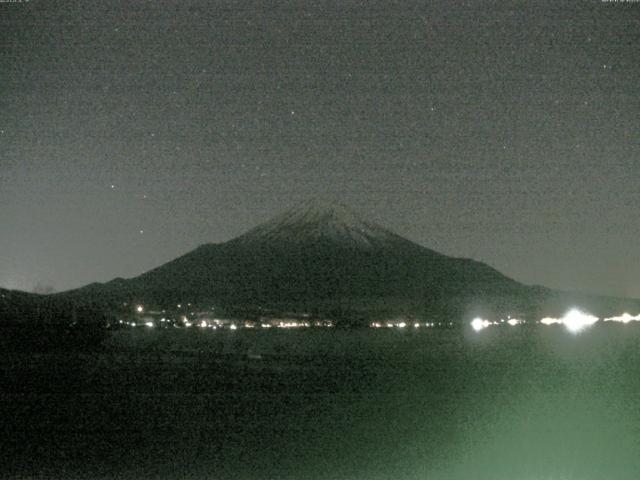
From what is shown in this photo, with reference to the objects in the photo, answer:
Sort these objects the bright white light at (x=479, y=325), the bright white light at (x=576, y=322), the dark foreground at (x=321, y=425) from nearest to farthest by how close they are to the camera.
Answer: the dark foreground at (x=321, y=425) → the bright white light at (x=576, y=322) → the bright white light at (x=479, y=325)

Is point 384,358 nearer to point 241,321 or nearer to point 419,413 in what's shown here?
point 419,413

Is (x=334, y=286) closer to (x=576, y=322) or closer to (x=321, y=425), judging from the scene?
(x=576, y=322)

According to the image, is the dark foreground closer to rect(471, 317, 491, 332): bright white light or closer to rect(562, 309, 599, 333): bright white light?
rect(562, 309, 599, 333): bright white light

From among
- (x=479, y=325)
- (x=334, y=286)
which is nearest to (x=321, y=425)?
(x=479, y=325)

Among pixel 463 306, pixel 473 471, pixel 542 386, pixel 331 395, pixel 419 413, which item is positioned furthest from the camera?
pixel 463 306

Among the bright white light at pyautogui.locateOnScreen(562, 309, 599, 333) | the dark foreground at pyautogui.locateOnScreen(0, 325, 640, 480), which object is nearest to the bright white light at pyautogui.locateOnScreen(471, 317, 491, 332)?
the bright white light at pyautogui.locateOnScreen(562, 309, 599, 333)

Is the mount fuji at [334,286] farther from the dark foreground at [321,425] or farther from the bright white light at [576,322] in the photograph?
the dark foreground at [321,425]

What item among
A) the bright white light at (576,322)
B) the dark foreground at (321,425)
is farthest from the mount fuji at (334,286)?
the dark foreground at (321,425)

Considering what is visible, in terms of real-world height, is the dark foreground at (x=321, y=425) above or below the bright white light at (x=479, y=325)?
below

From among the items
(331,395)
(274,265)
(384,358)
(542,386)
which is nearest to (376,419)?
(331,395)
